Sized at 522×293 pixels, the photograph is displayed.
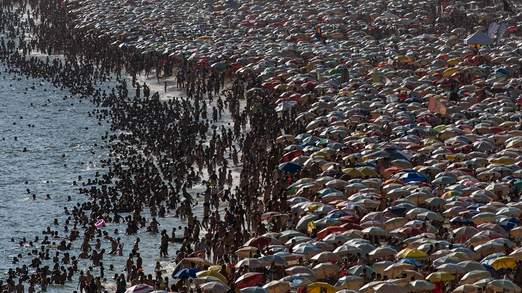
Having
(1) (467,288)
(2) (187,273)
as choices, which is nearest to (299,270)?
(2) (187,273)

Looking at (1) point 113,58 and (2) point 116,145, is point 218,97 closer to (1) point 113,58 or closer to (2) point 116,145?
(2) point 116,145

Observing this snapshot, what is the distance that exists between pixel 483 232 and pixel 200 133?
802 inches

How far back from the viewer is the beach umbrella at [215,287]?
22.8 meters

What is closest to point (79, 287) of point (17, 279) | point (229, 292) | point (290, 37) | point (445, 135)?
point (17, 279)

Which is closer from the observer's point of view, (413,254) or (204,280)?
(204,280)

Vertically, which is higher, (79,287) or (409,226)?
(409,226)

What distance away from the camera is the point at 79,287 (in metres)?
27.8

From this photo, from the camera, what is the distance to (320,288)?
22.4 metres

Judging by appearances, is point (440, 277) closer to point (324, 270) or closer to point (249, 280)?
point (324, 270)

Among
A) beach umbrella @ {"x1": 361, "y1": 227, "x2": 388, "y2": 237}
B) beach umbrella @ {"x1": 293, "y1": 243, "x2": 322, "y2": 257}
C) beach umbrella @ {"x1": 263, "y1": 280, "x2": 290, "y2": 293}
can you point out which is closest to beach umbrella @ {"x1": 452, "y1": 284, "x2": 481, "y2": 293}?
beach umbrella @ {"x1": 263, "y1": 280, "x2": 290, "y2": 293}

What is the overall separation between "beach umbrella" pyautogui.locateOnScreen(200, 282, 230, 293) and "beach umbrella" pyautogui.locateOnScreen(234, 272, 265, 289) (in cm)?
34

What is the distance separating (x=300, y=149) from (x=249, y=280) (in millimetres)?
13874

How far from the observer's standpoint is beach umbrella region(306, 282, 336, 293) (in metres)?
22.2

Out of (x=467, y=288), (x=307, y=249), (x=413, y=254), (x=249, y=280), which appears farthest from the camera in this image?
(x=307, y=249)
